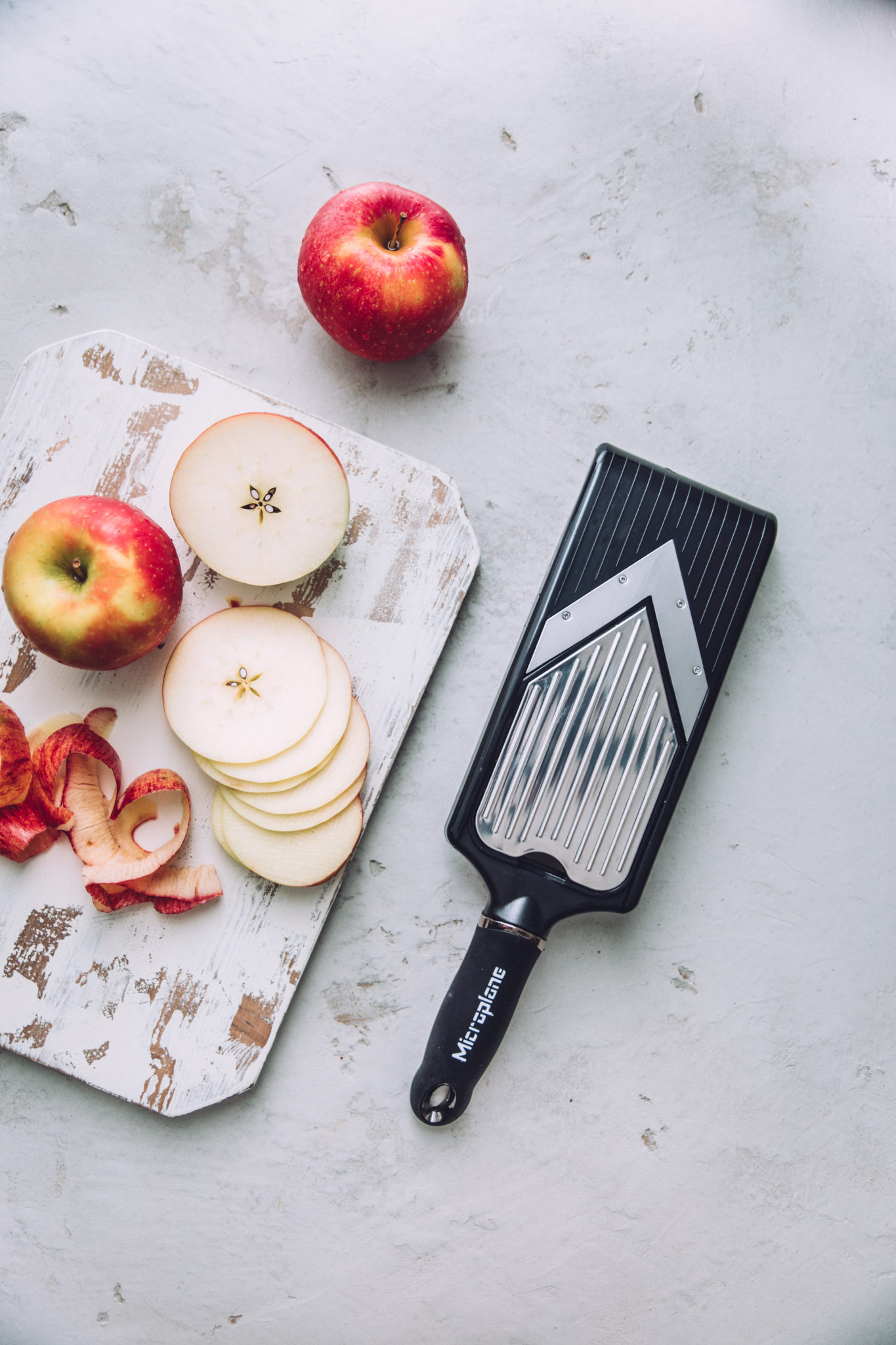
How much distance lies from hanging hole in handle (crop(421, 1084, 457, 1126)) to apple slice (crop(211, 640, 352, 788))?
43cm

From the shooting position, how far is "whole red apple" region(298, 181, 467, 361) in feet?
3.06

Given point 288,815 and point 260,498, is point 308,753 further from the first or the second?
point 260,498

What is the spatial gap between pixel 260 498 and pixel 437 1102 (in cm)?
78

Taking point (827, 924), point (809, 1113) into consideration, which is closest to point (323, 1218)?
point (809, 1113)

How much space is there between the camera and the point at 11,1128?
1040 mm

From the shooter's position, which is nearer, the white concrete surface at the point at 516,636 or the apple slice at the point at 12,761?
the apple slice at the point at 12,761

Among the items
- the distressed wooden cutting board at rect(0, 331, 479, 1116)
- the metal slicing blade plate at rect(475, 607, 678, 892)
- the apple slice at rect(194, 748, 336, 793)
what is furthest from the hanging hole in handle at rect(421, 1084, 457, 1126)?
the apple slice at rect(194, 748, 336, 793)

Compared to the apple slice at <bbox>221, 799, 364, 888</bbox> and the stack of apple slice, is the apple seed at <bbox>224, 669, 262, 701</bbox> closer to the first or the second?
the stack of apple slice

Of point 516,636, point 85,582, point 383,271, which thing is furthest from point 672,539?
point 85,582

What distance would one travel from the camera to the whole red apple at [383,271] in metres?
0.93

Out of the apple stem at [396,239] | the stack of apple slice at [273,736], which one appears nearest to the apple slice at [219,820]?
the stack of apple slice at [273,736]

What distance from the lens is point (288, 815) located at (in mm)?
974

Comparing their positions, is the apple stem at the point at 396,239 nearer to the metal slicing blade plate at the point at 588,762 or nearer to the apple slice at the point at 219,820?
the metal slicing blade plate at the point at 588,762

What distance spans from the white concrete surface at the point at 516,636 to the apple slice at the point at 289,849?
72 millimetres
